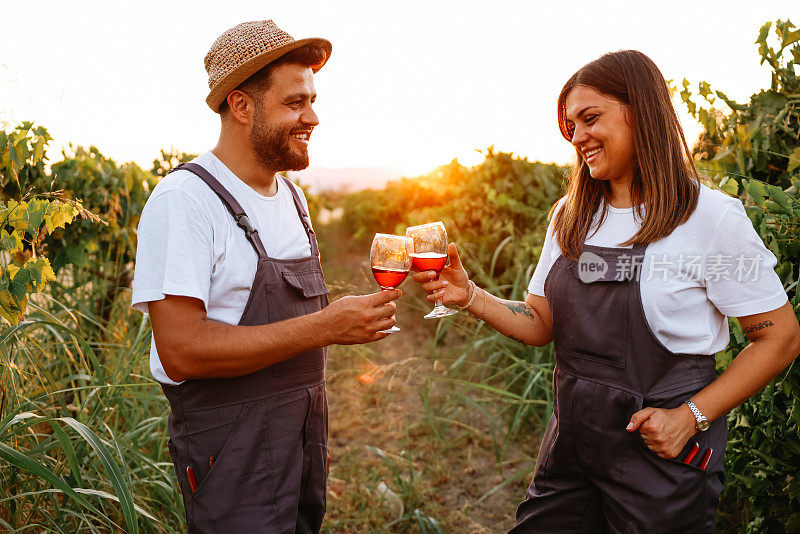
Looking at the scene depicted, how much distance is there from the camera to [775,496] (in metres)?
2.71

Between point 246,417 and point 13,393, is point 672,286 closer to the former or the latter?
point 246,417

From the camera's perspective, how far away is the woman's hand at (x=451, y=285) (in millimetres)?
2469

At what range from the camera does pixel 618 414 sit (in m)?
2.10

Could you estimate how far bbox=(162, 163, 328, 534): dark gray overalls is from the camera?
2.04 m

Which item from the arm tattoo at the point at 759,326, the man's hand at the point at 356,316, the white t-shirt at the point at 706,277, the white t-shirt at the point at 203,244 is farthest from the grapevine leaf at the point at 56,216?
the arm tattoo at the point at 759,326

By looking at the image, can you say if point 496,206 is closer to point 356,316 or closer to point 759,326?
point 759,326

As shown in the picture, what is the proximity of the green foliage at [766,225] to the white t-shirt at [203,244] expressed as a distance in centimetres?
189

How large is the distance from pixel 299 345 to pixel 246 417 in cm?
34

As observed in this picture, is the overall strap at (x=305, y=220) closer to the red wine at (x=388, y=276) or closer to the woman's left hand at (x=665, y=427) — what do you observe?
the red wine at (x=388, y=276)

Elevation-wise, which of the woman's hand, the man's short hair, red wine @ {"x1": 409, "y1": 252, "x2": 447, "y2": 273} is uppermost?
the man's short hair

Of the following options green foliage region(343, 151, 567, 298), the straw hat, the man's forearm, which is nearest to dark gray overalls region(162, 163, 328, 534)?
the man's forearm

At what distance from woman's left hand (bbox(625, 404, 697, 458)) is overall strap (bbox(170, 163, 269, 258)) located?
4.48ft

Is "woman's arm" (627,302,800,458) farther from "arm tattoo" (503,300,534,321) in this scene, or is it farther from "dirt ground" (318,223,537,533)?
"dirt ground" (318,223,537,533)

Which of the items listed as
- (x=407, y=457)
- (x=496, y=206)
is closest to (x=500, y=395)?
(x=407, y=457)
